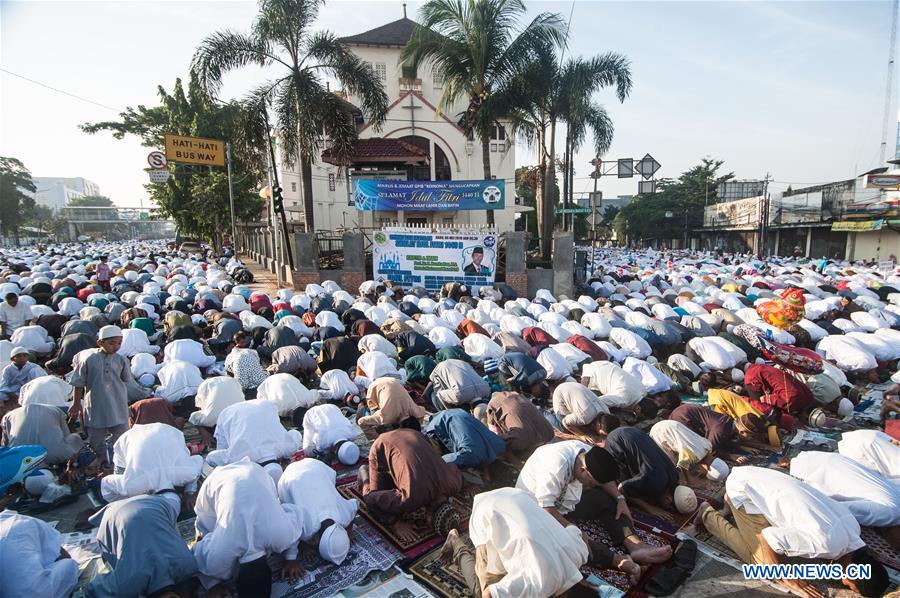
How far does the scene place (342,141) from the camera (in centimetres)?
1495

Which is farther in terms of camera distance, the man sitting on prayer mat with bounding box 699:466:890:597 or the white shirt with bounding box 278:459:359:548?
the white shirt with bounding box 278:459:359:548

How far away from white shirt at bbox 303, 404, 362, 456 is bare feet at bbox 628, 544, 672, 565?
2.76 meters

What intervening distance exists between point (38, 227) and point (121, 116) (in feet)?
137

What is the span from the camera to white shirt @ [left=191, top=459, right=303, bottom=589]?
3.04 m

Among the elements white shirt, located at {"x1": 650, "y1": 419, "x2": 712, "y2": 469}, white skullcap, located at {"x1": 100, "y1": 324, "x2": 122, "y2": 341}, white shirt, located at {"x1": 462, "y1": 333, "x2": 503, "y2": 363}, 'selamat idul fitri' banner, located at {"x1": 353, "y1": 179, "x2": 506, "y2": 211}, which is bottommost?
white shirt, located at {"x1": 650, "y1": 419, "x2": 712, "y2": 469}

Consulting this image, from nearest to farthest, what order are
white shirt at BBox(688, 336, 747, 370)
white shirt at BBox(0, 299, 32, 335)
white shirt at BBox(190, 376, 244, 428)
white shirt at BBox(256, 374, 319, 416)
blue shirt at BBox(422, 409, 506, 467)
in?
blue shirt at BBox(422, 409, 506, 467) < white shirt at BBox(190, 376, 244, 428) < white shirt at BBox(256, 374, 319, 416) < white shirt at BBox(688, 336, 747, 370) < white shirt at BBox(0, 299, 32, 335)

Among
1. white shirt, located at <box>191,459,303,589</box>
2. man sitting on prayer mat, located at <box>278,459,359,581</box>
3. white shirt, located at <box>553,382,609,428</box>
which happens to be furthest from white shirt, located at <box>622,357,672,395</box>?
white shirt, located at <box>191,459,303,589</box>

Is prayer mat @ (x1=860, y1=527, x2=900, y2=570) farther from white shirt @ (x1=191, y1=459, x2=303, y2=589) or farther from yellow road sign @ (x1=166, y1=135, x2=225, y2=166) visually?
yellow road sign @ (x1=166, y1=135, x2=225, y2=166)

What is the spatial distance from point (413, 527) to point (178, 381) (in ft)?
11.7

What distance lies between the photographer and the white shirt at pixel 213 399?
16.6 ft

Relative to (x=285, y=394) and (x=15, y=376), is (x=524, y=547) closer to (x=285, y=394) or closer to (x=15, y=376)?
(x=285, y=394)

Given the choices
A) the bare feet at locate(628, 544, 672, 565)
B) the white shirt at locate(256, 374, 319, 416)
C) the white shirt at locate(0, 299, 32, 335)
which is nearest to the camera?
the bare feet at locate(628, 544, 672, 565)

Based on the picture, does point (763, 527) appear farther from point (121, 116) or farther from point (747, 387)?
point (121, 116)

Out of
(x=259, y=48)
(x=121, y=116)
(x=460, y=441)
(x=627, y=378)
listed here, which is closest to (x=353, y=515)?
(x=460, y=441)
